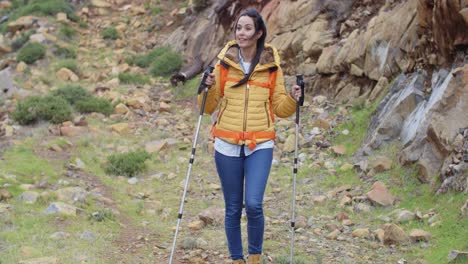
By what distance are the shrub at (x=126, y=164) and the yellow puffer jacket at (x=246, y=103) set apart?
5.49 metres

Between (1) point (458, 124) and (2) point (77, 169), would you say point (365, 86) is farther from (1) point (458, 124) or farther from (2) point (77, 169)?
(2) point (77, 169)

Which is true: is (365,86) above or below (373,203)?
above

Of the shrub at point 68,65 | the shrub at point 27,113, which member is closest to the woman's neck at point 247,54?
the shrub at point 27,113

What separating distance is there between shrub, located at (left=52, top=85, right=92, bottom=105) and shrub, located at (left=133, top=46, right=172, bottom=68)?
13.4 ft

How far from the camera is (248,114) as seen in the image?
16.8 ft

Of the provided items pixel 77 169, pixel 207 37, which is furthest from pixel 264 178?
pixel 207 37

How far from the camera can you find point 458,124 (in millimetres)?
7602

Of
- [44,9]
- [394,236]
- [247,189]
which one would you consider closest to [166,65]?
[44,9]

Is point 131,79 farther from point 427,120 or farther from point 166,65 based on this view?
point 427,120

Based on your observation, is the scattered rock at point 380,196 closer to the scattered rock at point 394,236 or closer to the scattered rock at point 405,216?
the scattered rock at point 405,216

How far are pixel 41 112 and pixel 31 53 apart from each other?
719cm

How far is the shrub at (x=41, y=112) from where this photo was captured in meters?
12.8

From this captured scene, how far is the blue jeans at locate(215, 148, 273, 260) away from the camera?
16.5 feet

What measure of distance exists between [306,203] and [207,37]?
420 inches
